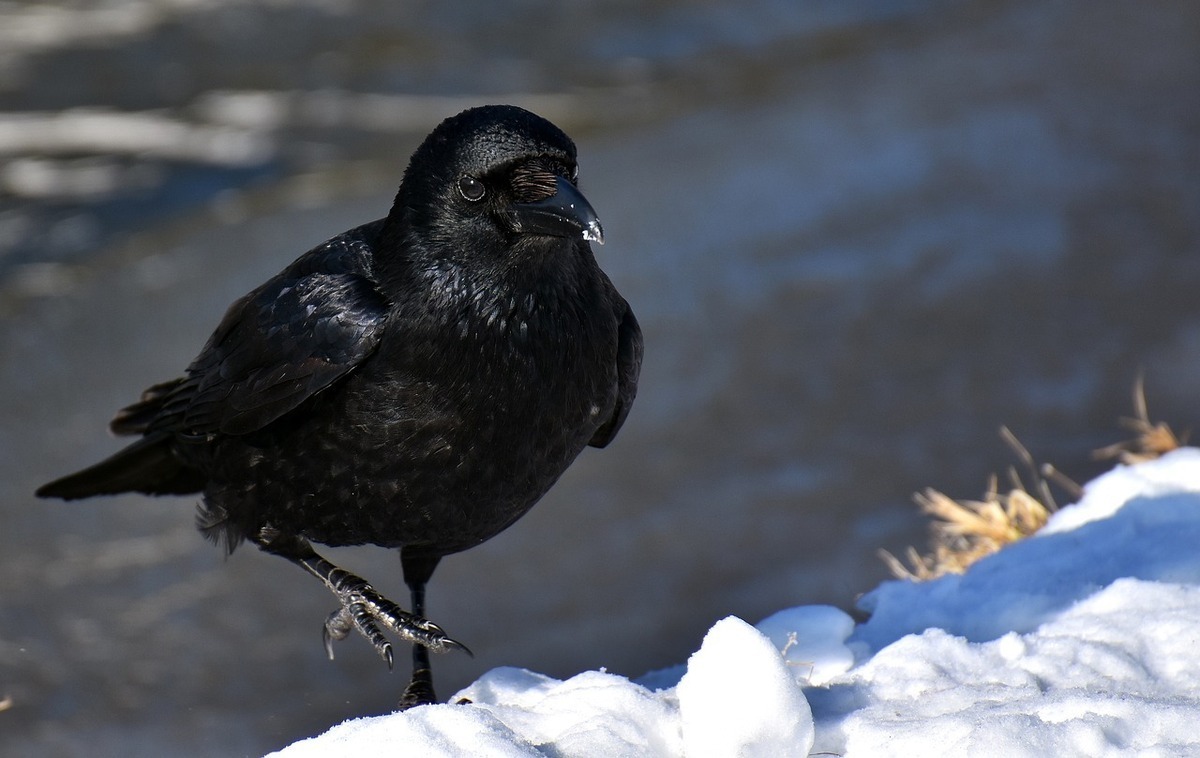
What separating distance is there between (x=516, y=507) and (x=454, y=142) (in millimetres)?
936

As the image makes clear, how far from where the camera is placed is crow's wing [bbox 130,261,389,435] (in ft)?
11.9

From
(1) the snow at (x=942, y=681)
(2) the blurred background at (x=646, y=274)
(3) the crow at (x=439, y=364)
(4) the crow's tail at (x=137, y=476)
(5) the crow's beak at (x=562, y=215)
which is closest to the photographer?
(1) the snow at (x=942, y=681)

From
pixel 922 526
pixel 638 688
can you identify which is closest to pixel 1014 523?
pixel 922 526

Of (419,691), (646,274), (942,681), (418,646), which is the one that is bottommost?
(942,681)

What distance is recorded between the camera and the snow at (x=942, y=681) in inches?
111

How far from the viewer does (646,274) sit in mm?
8359

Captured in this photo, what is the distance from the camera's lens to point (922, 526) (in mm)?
6199

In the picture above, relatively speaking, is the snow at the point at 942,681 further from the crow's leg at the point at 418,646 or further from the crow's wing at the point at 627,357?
the crow's wing at the point at 627,357

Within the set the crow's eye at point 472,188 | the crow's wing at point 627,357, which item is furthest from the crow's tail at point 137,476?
the crow's eye at point 472,188

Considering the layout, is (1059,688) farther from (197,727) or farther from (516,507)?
(197,727)

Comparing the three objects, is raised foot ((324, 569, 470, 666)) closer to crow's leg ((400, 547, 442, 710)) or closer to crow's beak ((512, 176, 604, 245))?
crow's leg ((400, 547, 442, 710))

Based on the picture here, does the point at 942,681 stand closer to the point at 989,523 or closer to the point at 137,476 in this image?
the point at 989,523

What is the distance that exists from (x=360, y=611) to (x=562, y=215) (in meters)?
1.26

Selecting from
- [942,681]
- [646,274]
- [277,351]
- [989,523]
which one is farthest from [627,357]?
[646,274]
